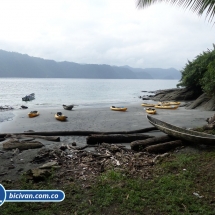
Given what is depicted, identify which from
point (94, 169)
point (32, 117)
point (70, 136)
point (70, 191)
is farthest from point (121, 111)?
point (70, 191)

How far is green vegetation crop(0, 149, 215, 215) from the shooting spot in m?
4.83

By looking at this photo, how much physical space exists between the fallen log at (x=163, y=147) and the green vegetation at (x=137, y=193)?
1.63m

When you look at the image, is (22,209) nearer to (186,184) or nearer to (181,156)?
(186,184)

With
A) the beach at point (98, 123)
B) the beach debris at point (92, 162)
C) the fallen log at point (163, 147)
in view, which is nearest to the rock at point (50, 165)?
the beach debris at point (92, 162)

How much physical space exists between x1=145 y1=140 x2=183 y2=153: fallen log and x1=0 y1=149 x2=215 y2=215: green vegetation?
1.63 m

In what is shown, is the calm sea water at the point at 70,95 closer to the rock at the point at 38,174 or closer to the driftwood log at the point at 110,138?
the driftwood log at the point at 110,138

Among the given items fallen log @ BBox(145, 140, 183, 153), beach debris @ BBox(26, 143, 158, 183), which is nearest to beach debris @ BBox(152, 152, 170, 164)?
beach debris @ BBox(26, 143, 158, 183)

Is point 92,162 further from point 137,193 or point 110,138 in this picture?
point 110,138

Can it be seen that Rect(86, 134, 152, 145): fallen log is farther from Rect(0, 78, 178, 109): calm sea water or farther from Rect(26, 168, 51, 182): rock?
Rect(0, 78, 178, 109): calm sea water

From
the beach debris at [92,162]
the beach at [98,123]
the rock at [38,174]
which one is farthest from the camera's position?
the beach at [98,123]

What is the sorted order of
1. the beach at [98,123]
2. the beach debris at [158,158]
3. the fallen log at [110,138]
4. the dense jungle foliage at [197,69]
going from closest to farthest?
the beach debris at [158,158], the fallen log at [110,138], the beach at [98,123], the dense jungle foliage at [197,69]

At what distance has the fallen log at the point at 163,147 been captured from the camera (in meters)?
8.80

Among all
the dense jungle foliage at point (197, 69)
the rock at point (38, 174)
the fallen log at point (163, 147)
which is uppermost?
the dense jungle foliage at point (197, 69)

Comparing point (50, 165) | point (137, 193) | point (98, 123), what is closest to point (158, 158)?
point (137, 193)
